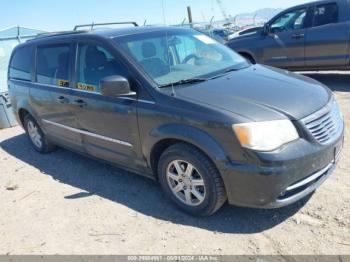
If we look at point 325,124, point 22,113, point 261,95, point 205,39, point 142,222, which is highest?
point 205,39

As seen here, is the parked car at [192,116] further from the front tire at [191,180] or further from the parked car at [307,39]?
the parked car at [307,39]

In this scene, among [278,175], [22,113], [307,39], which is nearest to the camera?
[278,175]

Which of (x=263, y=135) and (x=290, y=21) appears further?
(x=290, y=21)

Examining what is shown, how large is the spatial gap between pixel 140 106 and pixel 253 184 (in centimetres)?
131

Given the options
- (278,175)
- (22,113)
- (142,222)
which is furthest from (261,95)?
(22,113)

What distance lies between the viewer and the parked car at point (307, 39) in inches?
285

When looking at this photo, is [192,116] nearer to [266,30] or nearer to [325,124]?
[325,124]

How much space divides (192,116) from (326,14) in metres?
5.85

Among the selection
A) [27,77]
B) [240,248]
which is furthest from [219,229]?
[27,77]

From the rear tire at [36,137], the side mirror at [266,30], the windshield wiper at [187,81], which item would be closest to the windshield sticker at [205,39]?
the windshield wiper at [187,81]

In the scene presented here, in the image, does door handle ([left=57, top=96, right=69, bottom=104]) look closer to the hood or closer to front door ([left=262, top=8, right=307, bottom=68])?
the hood

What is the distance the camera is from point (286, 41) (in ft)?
26.2

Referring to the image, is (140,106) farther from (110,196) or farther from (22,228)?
(22,228)

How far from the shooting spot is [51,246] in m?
3.26
